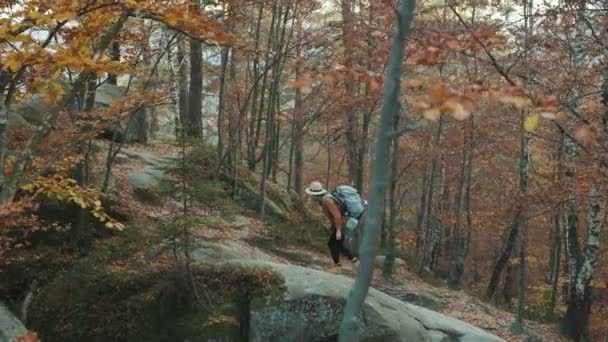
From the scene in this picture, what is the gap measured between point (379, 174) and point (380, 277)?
1275 centimetres

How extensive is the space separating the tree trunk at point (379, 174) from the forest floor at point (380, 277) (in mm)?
9068

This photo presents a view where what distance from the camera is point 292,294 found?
7.62m

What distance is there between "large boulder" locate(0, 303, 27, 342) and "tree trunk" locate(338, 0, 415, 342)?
5.19 meters

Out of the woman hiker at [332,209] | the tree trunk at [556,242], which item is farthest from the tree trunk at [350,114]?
the woman hiker at [332,209]

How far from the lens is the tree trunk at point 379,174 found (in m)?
2.24

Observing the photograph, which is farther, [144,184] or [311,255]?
[311,255]

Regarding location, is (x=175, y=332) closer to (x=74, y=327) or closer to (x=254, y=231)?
(x=74, y=327)

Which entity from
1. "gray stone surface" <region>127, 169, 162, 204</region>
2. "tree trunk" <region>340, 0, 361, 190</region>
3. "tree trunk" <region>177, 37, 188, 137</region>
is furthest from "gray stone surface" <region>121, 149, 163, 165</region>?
"tree trunk" <region>340, 0, 361, 190</region>

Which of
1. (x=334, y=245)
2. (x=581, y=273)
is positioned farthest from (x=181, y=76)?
(x=581, y=273)

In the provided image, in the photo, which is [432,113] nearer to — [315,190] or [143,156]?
[315,190]

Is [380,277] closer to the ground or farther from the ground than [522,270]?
closer to the ground

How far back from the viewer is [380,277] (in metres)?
14.6

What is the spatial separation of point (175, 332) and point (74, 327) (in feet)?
4.30

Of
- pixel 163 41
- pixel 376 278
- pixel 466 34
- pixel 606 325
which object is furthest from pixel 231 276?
pixel 606 325
